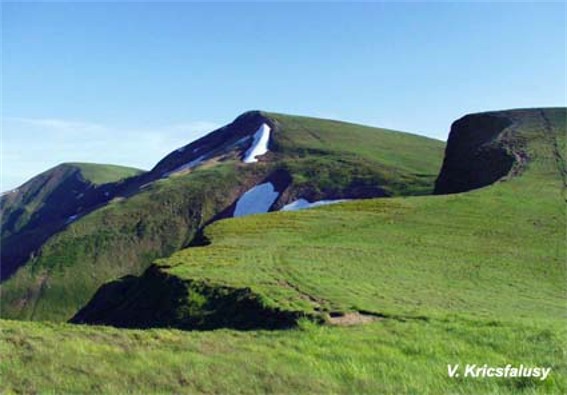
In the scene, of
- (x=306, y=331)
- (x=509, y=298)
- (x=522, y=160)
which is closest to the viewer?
(x=306, y=331)

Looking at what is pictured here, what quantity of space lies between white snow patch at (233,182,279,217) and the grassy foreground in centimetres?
11168

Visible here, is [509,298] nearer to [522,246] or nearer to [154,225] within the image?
[522,246]

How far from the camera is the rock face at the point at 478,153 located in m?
75.2

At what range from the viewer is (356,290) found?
2894 centimetres

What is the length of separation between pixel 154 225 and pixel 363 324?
418ft

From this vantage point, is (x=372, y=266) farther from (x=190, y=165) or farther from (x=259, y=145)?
(x=190, y=165)

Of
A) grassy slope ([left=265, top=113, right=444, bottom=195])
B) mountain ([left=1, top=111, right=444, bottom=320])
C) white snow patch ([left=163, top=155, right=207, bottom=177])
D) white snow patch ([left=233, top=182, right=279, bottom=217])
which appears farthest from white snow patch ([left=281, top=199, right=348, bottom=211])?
white snow patch ([left=163, top=155, right=207, bottom=177])

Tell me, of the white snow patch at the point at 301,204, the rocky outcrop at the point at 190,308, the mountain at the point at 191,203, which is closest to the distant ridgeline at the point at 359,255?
the rocky outcrop at the point at 190,308

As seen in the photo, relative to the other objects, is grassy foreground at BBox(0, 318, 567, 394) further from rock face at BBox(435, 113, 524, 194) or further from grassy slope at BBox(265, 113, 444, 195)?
grassy slope at BBox(265, 113, 444, 195)

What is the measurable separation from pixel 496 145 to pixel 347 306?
61.2 m

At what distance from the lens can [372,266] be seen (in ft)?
118

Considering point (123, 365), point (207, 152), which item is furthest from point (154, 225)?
point (123, 365)

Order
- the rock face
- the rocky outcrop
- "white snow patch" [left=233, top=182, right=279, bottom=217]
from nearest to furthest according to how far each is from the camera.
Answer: the rocky outcrop < the rock face < "white snow patch" [left=233, top=182, right=279, bottom=217]

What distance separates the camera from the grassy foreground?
1222cm
